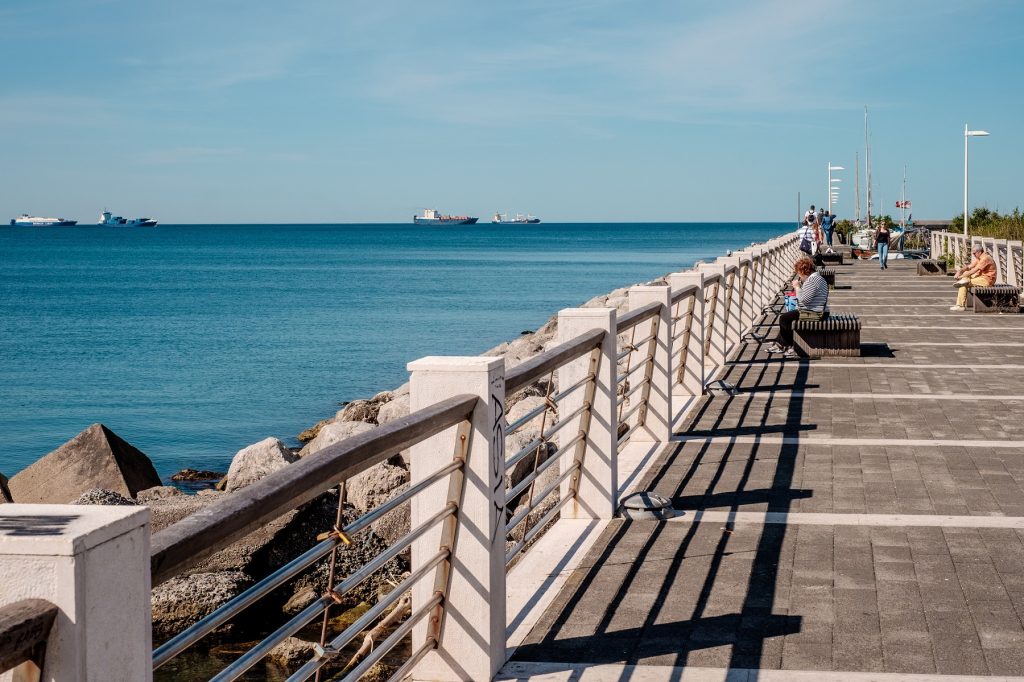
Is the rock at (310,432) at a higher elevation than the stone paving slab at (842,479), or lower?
lower

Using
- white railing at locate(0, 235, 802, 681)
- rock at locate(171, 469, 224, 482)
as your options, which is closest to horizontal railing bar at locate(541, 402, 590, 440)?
white railing at locate(0, 235, 802, 681)

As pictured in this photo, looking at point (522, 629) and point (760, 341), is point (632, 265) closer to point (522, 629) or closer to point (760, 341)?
point (760, 341)

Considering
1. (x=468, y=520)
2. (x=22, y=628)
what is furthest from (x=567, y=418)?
(x=22, y=628)

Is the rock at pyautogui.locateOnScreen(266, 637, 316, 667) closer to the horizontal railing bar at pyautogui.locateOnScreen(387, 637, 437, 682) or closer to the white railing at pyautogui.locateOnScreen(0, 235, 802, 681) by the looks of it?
the white railing at pyautogui.locateOnScreen(0, 235, 802, 681)

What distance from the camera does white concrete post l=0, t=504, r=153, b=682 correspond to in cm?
187

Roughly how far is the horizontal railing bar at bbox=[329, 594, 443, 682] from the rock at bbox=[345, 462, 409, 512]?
721 cm

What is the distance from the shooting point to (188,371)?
37062mm

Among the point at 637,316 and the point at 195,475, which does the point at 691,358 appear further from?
the point at 195,475

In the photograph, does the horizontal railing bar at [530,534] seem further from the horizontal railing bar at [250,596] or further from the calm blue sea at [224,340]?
the calm blue sea at [224,340]

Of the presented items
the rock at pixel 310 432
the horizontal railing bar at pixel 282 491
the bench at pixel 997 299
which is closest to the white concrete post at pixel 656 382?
the horizontal railing bar at pixel 282 491

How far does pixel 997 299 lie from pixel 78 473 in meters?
17.4

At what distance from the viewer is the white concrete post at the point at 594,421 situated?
7.26 metres

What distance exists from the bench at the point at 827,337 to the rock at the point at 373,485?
6.38m

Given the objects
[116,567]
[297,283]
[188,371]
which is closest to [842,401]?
[116,567]
